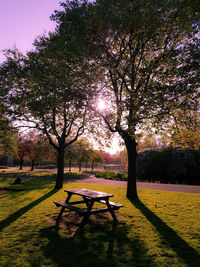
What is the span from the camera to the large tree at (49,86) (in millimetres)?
10683

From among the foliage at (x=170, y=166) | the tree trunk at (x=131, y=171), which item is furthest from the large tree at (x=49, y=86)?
the foliage at (x=170, y=166)

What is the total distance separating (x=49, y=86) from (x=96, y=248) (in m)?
9.93

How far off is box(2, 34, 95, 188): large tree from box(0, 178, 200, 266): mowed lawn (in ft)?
19.2

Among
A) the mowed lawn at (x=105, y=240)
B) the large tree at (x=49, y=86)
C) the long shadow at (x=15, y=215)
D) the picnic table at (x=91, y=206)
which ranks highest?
the large tree at (x=49, y=86)

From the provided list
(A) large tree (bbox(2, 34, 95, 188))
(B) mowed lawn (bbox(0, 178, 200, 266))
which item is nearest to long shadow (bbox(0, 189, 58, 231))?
(B) mowed lawn (bbox(0, 178, 200, 266))

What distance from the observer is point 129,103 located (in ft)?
31.8

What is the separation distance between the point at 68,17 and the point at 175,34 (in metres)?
6.11

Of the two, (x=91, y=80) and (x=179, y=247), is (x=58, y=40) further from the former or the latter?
(x=179, y=247)

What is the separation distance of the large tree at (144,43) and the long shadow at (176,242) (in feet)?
14.2

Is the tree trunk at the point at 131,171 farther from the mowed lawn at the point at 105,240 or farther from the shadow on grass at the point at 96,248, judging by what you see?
the shadow on grass at the point at 96,248

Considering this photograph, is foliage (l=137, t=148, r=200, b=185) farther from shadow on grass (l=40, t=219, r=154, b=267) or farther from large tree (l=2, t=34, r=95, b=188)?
shadow on grass (l=40, t=219, r=154, b=267)

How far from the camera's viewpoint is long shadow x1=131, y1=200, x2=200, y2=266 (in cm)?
438

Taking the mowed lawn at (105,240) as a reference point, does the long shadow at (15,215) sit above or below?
below

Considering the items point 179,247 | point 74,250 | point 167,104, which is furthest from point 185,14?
point 74,250
